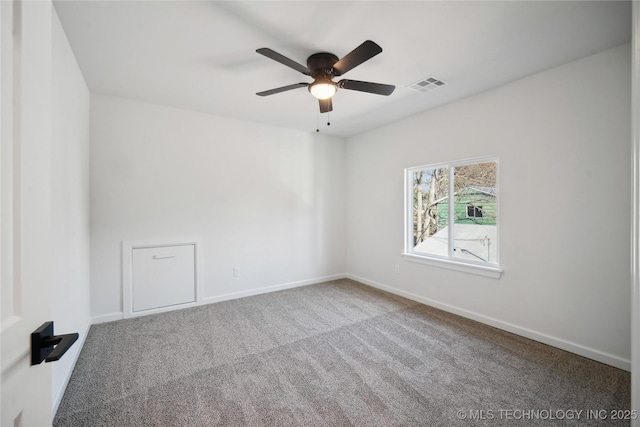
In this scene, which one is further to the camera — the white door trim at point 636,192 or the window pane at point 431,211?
the window pane at point 431,211

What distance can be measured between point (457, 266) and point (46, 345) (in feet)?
11.7

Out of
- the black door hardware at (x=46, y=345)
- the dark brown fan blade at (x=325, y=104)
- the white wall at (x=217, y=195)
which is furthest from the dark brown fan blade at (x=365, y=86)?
the black door hardware at (x=46, y=345)

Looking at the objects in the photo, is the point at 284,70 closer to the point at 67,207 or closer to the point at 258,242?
the point at 67,207

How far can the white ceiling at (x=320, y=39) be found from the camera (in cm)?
183

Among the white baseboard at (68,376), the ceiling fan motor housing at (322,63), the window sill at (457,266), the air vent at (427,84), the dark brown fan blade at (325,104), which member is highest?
the air vent at (427,84)

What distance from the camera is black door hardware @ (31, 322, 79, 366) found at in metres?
0.73

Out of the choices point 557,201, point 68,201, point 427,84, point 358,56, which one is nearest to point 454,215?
point 557,201

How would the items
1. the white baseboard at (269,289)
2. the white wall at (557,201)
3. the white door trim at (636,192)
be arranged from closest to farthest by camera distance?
1. the white door trim at (636,192)
2. the white wall at (557,201)
3. the white baseboard at (269,289)

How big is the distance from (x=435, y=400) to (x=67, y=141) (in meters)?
3.39

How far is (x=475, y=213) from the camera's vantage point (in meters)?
3.26

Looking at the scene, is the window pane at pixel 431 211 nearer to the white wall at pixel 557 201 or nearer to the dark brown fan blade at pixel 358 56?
the white wall at pixel 557 201

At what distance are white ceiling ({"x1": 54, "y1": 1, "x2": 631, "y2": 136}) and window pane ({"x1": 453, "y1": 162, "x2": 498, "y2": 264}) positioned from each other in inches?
37.8

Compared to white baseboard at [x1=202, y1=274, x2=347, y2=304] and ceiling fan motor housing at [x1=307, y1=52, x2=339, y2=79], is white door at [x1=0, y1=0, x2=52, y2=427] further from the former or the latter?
white baseboard at [x1=202, y1=274, x2=347, y2=304]

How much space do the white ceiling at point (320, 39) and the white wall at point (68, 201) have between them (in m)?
0.29
